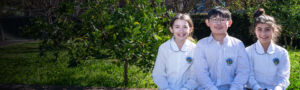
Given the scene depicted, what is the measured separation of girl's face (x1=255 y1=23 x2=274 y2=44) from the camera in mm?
2803

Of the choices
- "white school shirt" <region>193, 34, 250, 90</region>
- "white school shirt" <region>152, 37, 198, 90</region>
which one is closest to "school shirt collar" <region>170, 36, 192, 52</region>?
"white school shirt" <region>152, 37, 198, 90</region>

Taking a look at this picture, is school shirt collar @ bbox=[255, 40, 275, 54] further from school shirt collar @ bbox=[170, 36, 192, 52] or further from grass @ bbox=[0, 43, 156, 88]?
grass @ bbox=[0, 43, 156, 88]

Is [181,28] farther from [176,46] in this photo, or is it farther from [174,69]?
[174,69]

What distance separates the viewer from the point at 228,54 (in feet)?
9.32

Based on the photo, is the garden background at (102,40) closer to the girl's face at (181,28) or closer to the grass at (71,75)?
the grass at (71,75)

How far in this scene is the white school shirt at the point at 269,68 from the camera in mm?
2807

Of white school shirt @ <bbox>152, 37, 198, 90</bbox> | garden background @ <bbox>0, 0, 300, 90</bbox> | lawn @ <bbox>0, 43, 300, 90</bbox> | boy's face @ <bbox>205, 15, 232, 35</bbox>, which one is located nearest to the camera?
boy's face @ <bbox>205, 15, 232, 35</bbox>

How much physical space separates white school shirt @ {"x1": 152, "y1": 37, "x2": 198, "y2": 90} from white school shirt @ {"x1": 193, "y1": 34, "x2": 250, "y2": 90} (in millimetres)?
100

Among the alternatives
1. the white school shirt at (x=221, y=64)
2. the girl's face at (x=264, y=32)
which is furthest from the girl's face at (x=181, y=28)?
the girl's face at (x=264, y=32)

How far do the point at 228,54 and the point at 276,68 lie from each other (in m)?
0.50

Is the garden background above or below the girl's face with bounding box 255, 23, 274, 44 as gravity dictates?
below

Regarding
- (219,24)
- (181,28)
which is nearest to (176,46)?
(181,28)

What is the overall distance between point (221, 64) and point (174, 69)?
1.57 ft

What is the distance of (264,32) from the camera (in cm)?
281
